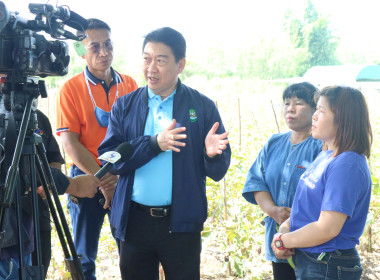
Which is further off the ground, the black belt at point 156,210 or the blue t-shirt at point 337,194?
the blue t-shirt at point 337,194

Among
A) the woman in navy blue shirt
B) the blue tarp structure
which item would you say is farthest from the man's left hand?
the blue tarp structure

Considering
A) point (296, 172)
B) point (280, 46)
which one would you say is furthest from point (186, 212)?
point (280, 46)

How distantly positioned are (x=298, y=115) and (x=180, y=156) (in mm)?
604

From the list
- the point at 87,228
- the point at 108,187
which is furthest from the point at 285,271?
the point at 87,228

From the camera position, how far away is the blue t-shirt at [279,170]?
2102 millimetres

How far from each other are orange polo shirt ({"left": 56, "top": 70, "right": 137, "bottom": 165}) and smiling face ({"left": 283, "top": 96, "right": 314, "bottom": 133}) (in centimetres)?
97

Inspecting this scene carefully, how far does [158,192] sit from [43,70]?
75 centimetres

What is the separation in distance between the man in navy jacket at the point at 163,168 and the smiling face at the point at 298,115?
0.35m

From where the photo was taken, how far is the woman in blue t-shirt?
1.71 m

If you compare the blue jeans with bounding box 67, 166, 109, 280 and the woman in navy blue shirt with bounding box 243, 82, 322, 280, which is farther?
the blue jeans with bounding box 67, 166, 109, 280

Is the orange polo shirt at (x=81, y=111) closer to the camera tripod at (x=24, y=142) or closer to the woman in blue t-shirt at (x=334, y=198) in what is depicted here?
the camera tripod at (x=24, y=142)

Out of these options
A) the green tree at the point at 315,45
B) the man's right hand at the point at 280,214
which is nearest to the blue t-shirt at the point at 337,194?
the man's right hand at the point at 280,214

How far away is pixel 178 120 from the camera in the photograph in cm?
206

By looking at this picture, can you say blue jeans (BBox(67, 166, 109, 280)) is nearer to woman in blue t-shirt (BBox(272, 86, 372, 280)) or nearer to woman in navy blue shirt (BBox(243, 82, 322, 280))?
woman in navy blue shirt (BBox(243, 82, 322, 280))
